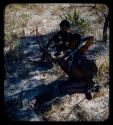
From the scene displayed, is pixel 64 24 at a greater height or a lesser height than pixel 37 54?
greater

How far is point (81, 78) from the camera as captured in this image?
3.44m

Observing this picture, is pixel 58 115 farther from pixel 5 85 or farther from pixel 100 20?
pixel 100 20

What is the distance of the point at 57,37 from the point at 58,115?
74cm

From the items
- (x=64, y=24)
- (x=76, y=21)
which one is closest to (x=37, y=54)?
(x=64, y=24)

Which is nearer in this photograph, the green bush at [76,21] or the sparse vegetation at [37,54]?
the sparse vegetation at [37,54]

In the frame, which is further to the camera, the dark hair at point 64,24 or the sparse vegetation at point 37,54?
the dark hair at point 64,24

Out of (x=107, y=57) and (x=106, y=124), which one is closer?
(x=106, y=124)

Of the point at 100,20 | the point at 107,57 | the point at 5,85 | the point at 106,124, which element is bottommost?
the point at 106,124

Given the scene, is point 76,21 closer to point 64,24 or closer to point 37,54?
point 64,24

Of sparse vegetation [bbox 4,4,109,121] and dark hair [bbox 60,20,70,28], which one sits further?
dark hair [bbox 60,20,70,28]

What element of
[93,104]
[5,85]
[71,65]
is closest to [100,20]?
[71,65]

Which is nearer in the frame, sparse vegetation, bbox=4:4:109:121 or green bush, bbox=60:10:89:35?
sparse vegetation, bbox=4:4:109:121

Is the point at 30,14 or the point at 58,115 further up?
the point at 30,14

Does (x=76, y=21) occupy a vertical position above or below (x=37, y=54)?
above
